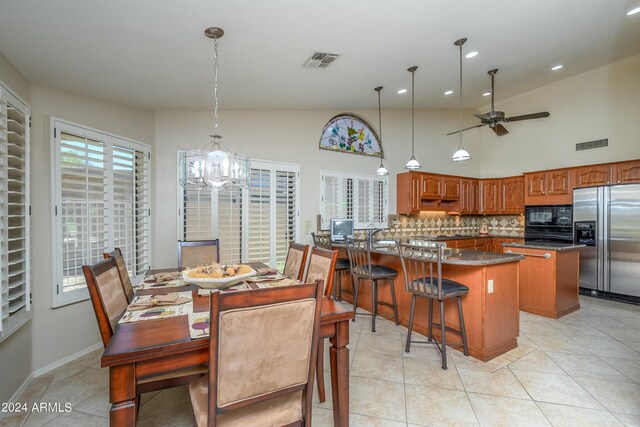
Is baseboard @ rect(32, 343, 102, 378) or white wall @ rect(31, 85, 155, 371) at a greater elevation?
white wall @ rect(31, 85, 155, 371)

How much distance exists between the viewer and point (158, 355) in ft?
4.12

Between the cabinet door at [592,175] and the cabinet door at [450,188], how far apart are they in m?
1.89

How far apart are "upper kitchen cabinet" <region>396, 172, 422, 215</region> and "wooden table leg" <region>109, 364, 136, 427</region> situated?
16.5 ft

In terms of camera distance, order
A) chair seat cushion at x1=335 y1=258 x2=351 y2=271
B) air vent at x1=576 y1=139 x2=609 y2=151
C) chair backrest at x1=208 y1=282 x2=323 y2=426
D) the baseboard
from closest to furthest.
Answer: chair backrest at x1=208 y1=282 x2=323 y2=426, the baseboard, chair seat cushion at x1=335 y1=258 x2=351 y2=271, air vent at x1=576 y1=139 x2=609 y2=151

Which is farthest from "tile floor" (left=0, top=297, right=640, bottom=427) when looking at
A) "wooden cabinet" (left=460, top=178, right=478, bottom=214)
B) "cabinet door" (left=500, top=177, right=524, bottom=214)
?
"wooden cabinet" (left=460, top=178, right=478, bottom=214)

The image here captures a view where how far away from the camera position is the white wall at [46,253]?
260 cm

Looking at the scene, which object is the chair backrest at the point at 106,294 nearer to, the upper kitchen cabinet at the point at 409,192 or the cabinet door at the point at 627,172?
the upper kitchen cabinet at the point at 409,192

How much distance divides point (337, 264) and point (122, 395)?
3.22m

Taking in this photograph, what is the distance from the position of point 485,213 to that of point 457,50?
14.0 feet

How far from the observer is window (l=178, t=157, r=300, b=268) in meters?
3.92

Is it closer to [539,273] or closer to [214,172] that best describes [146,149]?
[214,172]

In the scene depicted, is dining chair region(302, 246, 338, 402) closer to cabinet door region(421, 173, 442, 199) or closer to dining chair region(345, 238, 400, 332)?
dining chair region(345, 238, 400, 332)

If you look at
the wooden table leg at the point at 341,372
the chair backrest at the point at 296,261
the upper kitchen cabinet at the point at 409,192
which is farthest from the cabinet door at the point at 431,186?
the wooden table leg at the point at 341,372

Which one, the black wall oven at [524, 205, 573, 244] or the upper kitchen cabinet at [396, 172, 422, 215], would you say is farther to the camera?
the upper kitchen cabinet at [396, 172, 422, 215]
